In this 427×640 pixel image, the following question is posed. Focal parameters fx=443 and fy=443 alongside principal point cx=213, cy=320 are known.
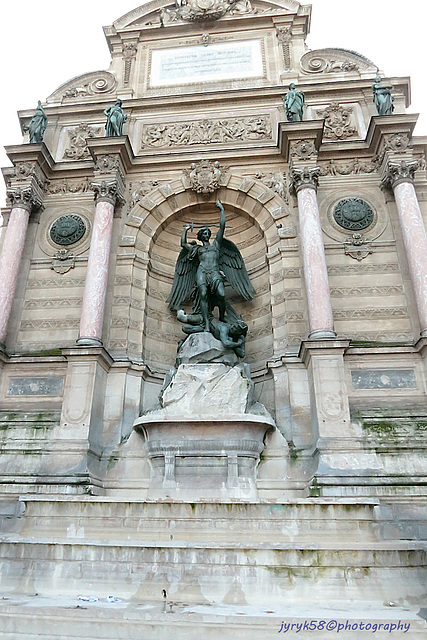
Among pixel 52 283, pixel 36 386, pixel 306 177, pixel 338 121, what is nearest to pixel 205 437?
pixel 36 386

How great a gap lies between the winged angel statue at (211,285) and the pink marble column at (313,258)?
1.79 meters

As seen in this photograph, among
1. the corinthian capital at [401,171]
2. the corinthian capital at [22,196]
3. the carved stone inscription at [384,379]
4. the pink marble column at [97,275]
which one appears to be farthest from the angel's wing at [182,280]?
the corinthian capital at [401,171]

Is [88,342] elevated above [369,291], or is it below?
below

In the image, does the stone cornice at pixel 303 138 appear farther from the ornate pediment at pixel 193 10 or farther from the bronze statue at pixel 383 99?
the ornate pediment at pixel 193 10

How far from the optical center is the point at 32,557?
592 centimetres

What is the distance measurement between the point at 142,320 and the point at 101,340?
142 cm

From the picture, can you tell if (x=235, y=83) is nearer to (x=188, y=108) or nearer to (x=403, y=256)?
(x=188, y=108)

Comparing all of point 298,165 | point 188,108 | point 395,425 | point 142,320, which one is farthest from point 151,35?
point 395,425

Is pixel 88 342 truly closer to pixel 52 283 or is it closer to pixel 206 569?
pixel 52 283

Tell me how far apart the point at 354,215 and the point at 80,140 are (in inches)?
347

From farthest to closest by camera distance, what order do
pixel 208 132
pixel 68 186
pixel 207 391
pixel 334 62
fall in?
pixel 334 62 → pixel 208 132 → pixel 68 186 → pixel 207 391

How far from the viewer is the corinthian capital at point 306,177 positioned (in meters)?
11.5

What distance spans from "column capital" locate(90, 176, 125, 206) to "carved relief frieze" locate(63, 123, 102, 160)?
2.23 meters

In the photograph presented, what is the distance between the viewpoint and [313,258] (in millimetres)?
10555
